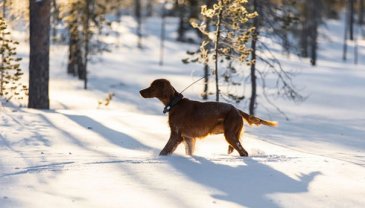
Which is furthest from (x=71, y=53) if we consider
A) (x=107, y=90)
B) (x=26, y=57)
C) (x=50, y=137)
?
(x=50, y=137)

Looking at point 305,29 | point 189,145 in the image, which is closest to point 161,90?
point 189,145

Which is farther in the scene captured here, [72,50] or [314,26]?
[314,26]

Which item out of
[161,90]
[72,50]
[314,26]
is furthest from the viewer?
[314,26]

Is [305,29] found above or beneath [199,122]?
above

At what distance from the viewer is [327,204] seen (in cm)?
619

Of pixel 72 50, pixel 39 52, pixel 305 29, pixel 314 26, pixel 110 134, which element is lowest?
pixel 110 134

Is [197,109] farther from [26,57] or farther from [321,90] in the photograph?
[26,57]

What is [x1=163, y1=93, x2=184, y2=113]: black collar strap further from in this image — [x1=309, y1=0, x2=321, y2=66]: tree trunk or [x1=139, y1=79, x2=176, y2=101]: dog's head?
[x1=309, y1=0, x2=321, y2=66]: tree trunk

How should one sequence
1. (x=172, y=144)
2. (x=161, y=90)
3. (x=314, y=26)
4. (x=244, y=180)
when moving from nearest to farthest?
(x=244, y=180) → (x=172, y=144) → (x=161, y=90) → (x=314, y=26)

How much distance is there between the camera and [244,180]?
7.04 metres

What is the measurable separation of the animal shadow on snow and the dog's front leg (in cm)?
58

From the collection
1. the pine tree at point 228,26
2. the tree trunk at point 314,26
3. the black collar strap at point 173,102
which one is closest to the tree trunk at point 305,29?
the tree trunk at point 314,26

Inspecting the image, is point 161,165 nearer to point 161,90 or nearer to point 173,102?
point 173,102

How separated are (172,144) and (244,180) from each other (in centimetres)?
194
